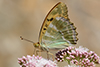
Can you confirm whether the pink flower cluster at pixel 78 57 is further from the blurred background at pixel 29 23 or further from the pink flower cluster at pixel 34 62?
the blurred background at pixel 29 23

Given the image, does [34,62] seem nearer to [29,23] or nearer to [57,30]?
[57,30]

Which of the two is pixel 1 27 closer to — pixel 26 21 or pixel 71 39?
pixel 26 21

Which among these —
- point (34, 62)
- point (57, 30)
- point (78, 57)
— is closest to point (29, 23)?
point (57, 30)

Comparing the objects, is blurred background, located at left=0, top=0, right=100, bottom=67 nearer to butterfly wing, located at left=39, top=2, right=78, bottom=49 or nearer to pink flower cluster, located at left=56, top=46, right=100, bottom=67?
butterfly wing, located at left=39, top=2, right=78, bottom=49

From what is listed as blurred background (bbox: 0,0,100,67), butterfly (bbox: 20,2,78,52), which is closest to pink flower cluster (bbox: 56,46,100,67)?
butterfly (bbox: 20,2,78,52)

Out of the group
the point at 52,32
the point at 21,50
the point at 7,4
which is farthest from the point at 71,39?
the point at 7,4

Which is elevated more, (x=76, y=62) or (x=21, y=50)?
(x=21, y=50)

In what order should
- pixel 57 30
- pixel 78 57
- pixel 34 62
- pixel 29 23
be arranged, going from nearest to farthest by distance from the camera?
pixel 34 62
pixel 78 57
pixel 57 30
pixel 29 23
